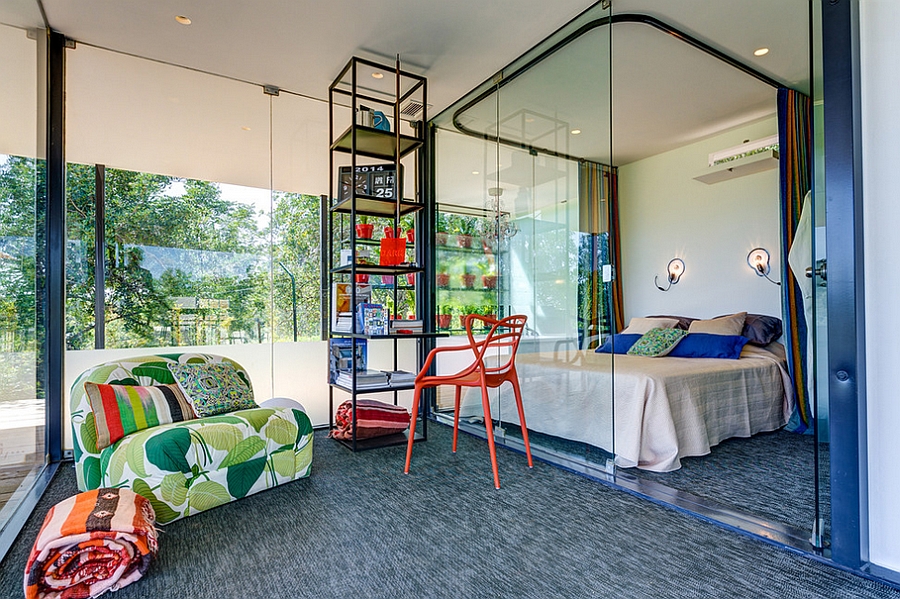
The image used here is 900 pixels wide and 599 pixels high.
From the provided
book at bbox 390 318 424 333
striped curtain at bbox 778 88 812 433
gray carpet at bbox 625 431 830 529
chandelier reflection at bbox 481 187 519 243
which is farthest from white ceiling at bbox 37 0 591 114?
gray carpet at bbox 625 431 830 529

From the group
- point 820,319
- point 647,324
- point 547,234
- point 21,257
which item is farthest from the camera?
point 647,324

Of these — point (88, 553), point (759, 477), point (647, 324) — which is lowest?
point (759, 477)

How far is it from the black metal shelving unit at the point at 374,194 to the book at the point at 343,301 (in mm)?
65

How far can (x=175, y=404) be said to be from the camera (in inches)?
104

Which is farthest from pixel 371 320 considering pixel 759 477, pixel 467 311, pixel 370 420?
pixel 759 477

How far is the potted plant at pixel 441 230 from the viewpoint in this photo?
440 centimetres

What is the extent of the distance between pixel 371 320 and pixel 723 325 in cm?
313

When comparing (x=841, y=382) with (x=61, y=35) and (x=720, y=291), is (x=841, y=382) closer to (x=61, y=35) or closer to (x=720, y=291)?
(x=720, y=291)

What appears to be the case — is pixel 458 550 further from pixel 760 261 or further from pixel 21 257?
pixel 760 261

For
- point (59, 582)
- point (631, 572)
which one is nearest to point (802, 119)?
point (631, 572)

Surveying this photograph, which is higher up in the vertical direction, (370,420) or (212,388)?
(212,388)

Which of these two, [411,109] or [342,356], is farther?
[411,109]

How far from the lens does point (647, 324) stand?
16.6 ft

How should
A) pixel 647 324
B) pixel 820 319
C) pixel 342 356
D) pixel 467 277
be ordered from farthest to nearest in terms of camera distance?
1. pixel 647 324
2. pixel 467 277
3. pixel 342 356
4. pixel 820 319
